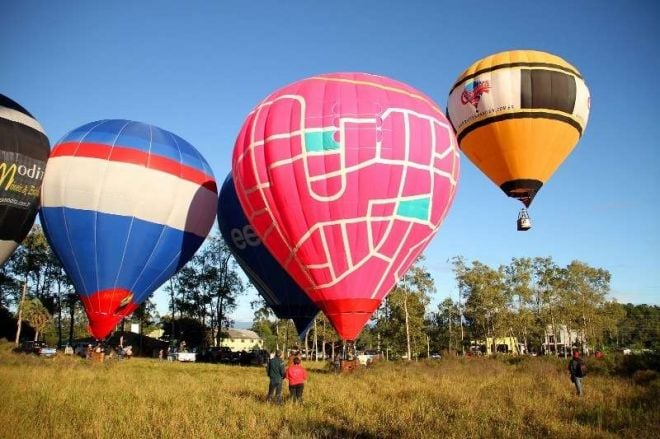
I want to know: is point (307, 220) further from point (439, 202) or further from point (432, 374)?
point (432, 374)

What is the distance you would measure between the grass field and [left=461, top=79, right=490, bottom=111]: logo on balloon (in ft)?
35.0

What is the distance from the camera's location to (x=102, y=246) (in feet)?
65.9

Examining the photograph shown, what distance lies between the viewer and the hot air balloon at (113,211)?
2016cm

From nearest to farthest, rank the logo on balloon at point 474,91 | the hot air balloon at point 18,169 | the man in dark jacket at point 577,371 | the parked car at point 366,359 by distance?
the man in dark jacket at point 577,371 < the hot air balloon at point 18,169 < the logo on balloon at point 474,91 < the parked car at point 366,359

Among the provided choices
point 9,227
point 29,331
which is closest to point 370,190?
point 9,227

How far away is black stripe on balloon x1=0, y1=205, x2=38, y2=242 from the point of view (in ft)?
64.3

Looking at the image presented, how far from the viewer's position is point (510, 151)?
1941 centimetres

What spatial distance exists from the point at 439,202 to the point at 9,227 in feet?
53.9

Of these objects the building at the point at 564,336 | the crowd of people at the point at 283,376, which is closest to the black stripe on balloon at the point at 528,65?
the crowd of people at the point at 283,376

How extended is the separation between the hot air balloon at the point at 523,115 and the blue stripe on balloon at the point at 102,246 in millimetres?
13864

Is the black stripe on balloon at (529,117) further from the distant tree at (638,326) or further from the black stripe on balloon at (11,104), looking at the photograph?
the distant tree at (638,326)

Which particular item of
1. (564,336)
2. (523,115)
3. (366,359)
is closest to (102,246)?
(523,115)

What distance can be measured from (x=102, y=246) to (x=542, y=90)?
58.2 feet

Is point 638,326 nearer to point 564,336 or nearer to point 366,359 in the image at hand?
point 564,336
